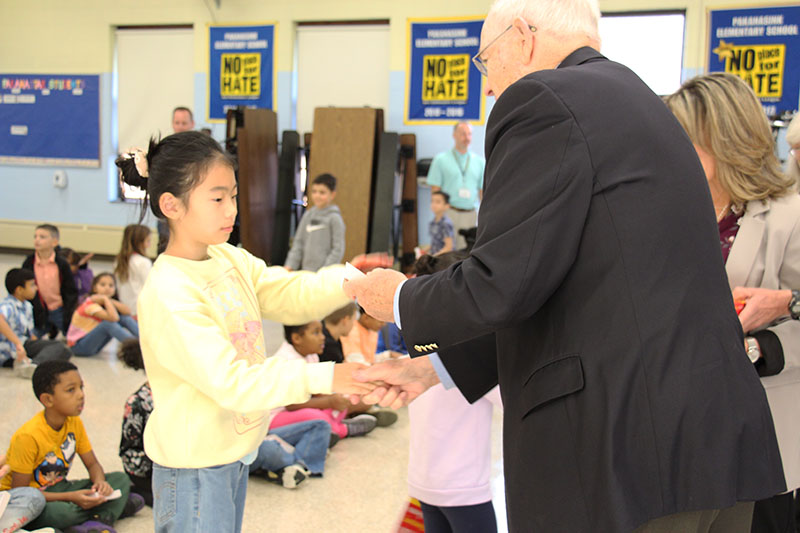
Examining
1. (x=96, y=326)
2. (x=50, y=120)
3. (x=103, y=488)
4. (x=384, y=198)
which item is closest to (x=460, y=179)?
(x=384, y=198)

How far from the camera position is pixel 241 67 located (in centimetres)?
1061

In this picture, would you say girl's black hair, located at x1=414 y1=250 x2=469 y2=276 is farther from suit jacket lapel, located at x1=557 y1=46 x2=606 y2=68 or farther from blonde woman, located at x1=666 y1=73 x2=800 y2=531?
suit jacket lapel, located at x1=557 y1=46 x2=606 y2=68

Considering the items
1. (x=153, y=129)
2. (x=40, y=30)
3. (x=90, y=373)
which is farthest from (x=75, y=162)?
(x=90, y=373)

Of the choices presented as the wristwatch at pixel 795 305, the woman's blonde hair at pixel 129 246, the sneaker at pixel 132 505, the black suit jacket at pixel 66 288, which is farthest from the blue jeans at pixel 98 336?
the wristwatch at pixel 795 305

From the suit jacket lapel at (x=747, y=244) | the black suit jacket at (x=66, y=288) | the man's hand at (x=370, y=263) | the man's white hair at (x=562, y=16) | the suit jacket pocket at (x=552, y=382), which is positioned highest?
the man's white hair at (x=562, y=16)

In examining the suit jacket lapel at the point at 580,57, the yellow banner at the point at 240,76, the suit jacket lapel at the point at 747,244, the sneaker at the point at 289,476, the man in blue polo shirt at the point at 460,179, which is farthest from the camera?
the yellow banner at the point at 240,76

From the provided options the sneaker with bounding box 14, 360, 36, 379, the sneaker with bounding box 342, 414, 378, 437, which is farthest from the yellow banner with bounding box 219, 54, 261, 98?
the sneaker with bounding box 342, 414, 378, 437

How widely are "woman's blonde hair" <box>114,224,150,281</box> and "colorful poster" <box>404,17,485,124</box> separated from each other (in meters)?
4.76

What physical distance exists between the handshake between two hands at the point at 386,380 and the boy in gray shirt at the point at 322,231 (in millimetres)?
5036

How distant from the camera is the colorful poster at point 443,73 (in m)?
9.74

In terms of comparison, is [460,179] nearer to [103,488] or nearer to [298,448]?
[298,448]

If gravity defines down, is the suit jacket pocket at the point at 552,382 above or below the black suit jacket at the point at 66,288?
above

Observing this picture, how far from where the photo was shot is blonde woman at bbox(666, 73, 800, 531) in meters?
1.99

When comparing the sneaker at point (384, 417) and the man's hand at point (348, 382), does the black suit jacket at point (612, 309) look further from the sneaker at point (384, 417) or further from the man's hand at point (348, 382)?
the sneaker at point (384, 417)
